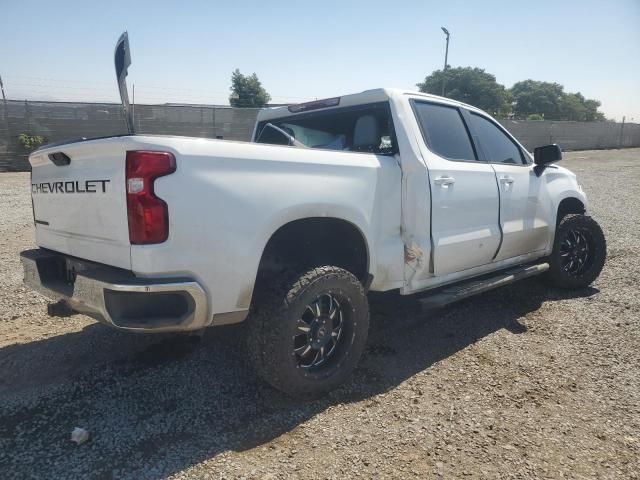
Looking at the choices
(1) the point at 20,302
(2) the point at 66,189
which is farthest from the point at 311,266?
Result: (1) the point at 20,302

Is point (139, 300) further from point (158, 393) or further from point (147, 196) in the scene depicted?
point (158, 393)

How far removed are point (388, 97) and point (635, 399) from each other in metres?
2.54

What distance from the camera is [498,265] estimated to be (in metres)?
4.01

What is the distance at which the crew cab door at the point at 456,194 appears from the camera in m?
3.23

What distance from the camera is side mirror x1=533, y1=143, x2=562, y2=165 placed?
426cm

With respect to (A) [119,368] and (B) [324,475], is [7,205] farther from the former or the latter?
(B) [324,475]

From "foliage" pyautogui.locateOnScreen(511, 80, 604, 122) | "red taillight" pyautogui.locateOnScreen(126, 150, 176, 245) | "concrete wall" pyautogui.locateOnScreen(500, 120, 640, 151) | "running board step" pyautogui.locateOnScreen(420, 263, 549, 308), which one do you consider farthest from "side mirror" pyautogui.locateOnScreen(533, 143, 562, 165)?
"foliage" pyautogui.locateOnScreen(511, 80, 604, 122)

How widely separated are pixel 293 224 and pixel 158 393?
136cm

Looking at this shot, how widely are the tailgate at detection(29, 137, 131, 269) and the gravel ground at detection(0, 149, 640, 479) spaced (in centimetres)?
93

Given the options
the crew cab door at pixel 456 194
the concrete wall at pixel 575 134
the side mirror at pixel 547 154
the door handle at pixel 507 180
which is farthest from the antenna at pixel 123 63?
the concrete wall at pixel 575 134

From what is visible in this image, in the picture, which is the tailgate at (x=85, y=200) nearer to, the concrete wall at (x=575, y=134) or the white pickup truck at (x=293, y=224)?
the white pickup truck at (x=293, y=224)

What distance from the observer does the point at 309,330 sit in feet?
8.80

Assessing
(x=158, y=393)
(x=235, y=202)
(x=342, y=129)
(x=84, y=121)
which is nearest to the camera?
(x=235, y=202)

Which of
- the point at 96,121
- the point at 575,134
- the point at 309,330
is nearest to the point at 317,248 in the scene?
the point at 309,330
